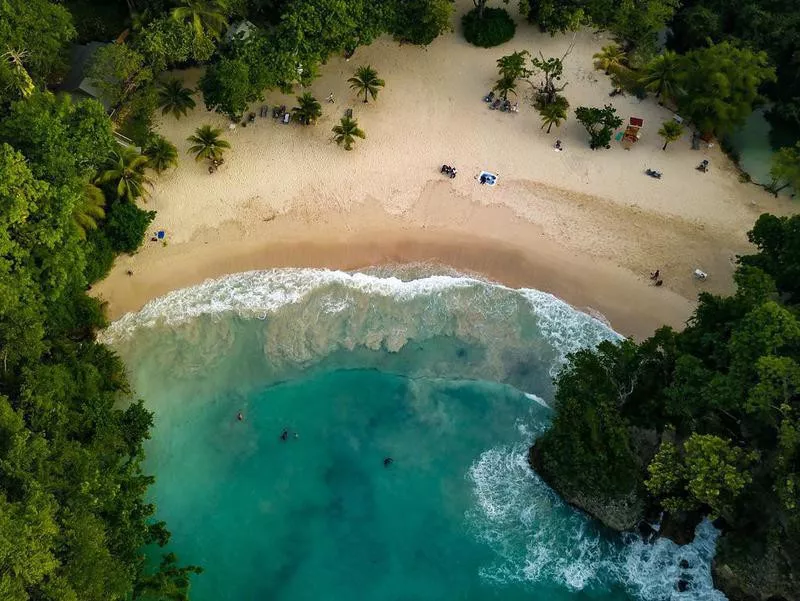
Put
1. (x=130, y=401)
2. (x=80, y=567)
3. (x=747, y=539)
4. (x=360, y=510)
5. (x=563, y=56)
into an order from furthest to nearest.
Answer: (x=563, y=56) < (x=130, y=401) < (x=360, y=510) < (x=747, y=539) < (x=80, y=567)

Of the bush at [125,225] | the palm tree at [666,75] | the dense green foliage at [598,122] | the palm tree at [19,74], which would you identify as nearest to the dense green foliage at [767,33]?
the palm tree at [666,75]

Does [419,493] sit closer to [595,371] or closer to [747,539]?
[595,371]

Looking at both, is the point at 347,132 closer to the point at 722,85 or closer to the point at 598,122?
the point at 598,122

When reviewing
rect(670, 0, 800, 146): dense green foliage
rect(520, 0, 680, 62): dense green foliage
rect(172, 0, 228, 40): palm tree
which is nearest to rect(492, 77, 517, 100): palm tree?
rect(520, 0, 680, 62): dense green foliage

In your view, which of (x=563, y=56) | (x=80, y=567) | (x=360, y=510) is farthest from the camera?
(x=563, y=56)

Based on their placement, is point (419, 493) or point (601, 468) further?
point (419, 493)

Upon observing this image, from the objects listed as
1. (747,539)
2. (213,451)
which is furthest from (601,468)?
(213,451)
